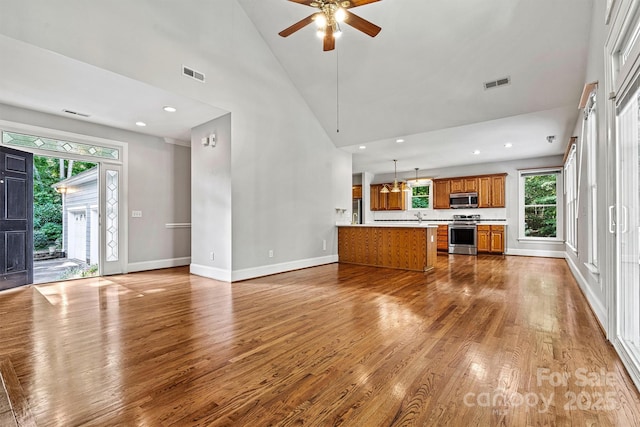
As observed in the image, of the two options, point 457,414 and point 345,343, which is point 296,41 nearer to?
point 345,343

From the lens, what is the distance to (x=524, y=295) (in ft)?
12.9

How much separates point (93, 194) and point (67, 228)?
175 cm

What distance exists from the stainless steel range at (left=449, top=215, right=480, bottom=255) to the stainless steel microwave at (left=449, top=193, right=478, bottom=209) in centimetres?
33

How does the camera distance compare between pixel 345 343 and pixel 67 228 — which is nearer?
pixel 345 343

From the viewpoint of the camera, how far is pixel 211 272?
515 cm

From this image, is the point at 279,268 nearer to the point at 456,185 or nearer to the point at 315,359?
the point at 315,359

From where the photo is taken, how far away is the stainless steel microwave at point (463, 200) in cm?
891

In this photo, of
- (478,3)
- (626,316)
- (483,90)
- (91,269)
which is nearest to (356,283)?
(626,316)

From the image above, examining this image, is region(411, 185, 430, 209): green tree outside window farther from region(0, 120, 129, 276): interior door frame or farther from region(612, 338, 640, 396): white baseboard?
region(0, 120, 129, 276): interior door frame

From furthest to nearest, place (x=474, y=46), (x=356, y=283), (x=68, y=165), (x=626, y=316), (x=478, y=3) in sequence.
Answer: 1. (x=68, y=165)
2. (x=356, y=283)
3. (x=474, y=46)
4. (x=478, y=3)
5. (x=626, y=316)

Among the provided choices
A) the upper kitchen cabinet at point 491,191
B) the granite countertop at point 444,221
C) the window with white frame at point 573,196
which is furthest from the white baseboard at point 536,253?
the window with white frame at point 573,196

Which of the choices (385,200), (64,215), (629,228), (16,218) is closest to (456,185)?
(385,200)

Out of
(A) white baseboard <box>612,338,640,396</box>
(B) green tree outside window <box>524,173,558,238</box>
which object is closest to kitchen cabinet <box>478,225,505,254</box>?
(B) green tree outside window <box>524,173,558,238</box>

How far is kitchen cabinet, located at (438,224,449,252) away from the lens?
8.90 meters
